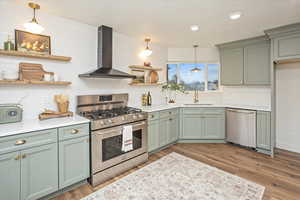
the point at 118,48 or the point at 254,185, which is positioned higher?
the point at 118,48

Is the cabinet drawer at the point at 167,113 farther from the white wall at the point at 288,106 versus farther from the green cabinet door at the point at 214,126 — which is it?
the white wall at the point at 288,106

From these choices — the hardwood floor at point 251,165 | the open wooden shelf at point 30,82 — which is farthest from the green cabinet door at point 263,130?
the open wooden shelf at point 30,82

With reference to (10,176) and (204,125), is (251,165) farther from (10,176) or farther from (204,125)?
(10,176)

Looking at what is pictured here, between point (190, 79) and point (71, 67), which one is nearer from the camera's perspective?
point (71, 67)

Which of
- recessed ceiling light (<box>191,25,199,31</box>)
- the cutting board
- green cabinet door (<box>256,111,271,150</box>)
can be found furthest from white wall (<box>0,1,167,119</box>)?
green cabinet door (<box>256,111,271,150</box>)

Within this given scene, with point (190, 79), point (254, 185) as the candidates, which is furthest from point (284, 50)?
point (254, 185)

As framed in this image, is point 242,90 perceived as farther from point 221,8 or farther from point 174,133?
point 221,8

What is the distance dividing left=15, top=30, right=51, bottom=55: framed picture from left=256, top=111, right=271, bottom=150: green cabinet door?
4.08 metres

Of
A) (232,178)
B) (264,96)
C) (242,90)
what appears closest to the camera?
(232,178)

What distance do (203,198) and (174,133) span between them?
182 centimetres

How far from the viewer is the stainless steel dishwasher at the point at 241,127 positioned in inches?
133

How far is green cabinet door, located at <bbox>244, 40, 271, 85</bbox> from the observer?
3334 mm

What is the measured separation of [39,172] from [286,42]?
4314 mm

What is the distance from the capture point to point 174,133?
371 centimetres
